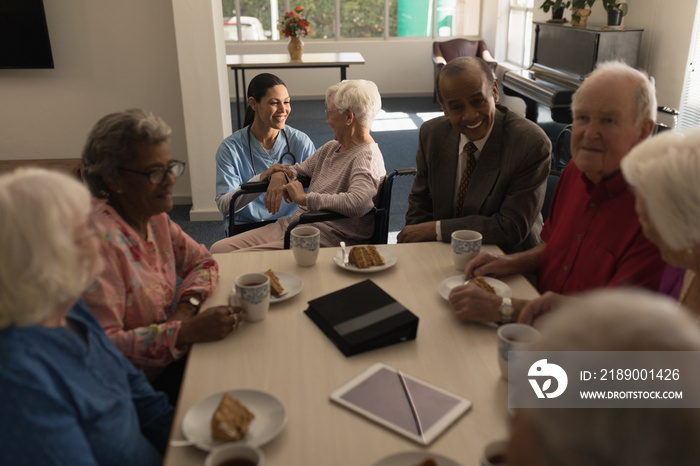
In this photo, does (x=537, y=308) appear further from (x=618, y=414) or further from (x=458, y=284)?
(x=618, y=414)

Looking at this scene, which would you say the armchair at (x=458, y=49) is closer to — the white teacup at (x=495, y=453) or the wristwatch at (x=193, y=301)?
the wristwatch at (x=193, y=301)

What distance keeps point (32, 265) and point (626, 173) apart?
43.8 inches

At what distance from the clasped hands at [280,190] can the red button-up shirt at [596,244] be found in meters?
1.09

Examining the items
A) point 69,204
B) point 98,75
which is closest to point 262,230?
point 69,204

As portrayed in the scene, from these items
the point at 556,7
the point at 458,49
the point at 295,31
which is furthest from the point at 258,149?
the point at 458,49

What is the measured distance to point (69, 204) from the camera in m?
0.98

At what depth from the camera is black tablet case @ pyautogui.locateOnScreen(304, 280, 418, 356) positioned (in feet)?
4.45

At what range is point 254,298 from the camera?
57.4 inches

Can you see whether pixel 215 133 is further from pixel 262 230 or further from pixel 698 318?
pixel 698 318

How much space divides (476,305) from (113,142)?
1013mm

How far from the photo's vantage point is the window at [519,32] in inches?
293

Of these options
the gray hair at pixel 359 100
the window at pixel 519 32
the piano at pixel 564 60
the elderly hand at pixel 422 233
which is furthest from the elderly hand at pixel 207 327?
the window at pixel 519 32

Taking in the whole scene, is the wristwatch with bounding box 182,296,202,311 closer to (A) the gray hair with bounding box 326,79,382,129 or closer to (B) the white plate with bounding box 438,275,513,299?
(B) the white plate with bounding box 438,275,513,299

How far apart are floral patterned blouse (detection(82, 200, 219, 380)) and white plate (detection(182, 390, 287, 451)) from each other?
30cm
